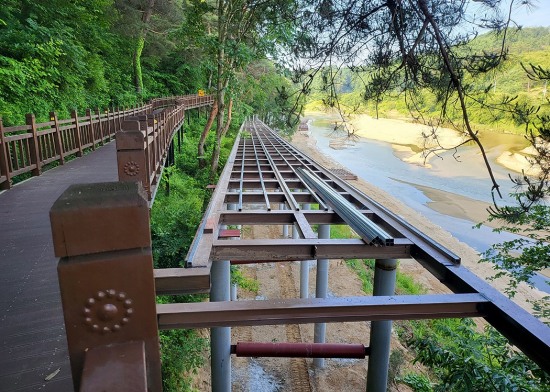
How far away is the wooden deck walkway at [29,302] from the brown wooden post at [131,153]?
1.26 m

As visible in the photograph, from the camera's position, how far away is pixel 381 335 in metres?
3.74

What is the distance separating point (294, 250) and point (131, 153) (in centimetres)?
303

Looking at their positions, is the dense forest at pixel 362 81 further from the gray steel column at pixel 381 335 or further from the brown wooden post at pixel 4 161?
the brown wooden post at pixel 4 161

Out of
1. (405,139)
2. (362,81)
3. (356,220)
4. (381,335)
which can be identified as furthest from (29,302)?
(405,139)

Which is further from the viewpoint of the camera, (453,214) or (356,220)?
(453,214)

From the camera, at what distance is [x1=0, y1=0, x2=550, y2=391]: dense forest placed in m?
2.95

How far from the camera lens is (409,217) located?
69.2 feet

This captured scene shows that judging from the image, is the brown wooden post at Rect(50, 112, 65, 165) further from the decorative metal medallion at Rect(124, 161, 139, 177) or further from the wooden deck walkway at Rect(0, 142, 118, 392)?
the decorative metal medallion at Rect(124, 161, 139, 177)

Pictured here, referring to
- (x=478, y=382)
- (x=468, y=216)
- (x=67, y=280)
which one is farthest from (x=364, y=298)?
(x=468, y=216)

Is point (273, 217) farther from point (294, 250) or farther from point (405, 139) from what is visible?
point (405, 139)

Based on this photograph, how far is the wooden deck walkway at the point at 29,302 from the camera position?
98.4 inches

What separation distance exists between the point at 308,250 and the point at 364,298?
1.12 m

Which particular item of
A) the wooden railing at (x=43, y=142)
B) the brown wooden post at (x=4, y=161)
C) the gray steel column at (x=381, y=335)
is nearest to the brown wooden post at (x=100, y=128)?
the wooden railing at (x=43, y=142)

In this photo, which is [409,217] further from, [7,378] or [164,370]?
[7,378]
